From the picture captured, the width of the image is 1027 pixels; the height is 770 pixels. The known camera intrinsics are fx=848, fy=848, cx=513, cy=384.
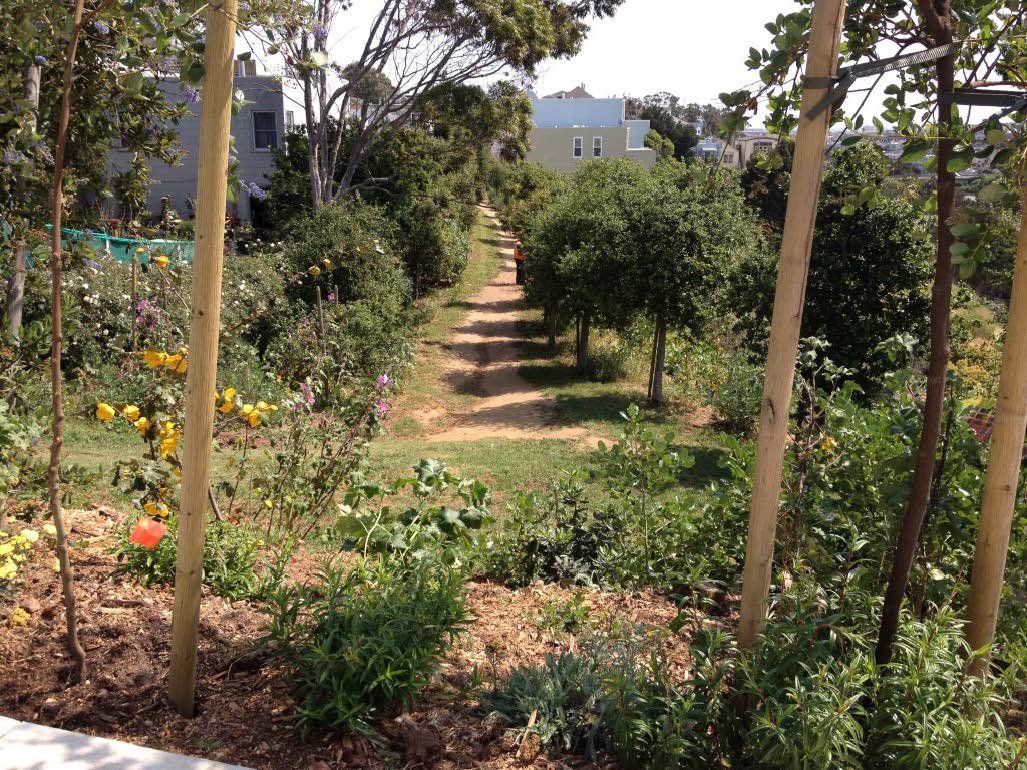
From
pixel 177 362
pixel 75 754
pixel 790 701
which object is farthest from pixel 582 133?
pixel 75 754

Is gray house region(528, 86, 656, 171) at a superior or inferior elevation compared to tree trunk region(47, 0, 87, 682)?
superior

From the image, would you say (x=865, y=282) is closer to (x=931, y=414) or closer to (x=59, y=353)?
(x=931, y=414)

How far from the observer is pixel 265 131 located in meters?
25.9

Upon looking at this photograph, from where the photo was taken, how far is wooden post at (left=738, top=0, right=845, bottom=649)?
215cm

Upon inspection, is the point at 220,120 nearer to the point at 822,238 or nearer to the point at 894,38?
the point at 894,38

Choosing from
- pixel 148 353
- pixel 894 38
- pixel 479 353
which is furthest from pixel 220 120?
pixel 479 353

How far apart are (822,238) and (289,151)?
16.8 m

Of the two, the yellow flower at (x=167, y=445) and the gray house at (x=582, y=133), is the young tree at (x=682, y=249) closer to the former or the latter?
the yellow flower at (x=167, y=445)

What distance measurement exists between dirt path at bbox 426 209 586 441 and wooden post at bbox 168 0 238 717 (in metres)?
10.1

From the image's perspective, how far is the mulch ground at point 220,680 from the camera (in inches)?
88.5

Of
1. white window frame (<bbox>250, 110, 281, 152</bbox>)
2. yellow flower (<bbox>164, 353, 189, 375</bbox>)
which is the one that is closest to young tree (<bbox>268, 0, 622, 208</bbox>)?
white window frame (<bbox>250, 110, 281, 152</bbox>)

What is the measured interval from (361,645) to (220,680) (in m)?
0.52

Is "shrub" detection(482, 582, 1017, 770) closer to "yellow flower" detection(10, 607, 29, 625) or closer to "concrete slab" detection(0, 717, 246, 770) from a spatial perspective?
"concrete slab" detection(0, 717, 246, 770)

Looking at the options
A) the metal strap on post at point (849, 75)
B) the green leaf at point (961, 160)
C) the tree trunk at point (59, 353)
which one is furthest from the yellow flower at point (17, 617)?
the green leaf at point (961, 160)
